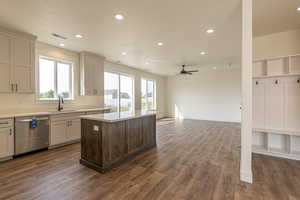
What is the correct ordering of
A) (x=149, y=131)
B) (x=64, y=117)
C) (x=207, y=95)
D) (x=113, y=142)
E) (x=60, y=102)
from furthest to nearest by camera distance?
(x=207, y=95) → (x=60, y=102) → (x=64, y=117) → (x=149, y=131) → (x=113, y=142)

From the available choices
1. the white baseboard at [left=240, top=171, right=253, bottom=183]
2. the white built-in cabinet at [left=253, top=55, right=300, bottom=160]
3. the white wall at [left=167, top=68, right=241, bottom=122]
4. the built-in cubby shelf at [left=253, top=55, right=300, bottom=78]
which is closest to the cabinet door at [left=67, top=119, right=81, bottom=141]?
the white baseboard at [left=240, top=171, right=253, bottom=183]

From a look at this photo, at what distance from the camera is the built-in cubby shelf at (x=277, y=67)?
3.15 meters

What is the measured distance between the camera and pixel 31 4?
2432 millimetres

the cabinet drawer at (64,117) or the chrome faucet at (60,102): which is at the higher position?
the chrome faucet at (60,102)

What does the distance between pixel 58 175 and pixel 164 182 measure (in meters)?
1.84

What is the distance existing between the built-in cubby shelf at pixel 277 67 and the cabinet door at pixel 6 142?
565cm

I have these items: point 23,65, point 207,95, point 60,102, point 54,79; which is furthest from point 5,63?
point 207,95

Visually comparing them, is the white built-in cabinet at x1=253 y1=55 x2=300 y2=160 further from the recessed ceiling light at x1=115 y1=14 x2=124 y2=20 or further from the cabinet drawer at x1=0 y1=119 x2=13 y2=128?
the cabinet drawer at x1=0 y1=119 x2=13 y2=128

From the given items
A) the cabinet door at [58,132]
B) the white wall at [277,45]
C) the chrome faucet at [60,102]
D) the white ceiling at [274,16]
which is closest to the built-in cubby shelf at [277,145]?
the white wall at [277,45]

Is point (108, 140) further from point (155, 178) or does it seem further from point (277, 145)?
point (277, 145)

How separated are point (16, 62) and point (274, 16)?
5601 millimetres

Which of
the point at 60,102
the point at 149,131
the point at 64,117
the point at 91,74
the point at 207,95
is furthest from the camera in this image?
the point at 207,95

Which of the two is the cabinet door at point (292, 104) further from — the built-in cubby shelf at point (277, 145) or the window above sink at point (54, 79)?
the window above sink at point (54, 79)

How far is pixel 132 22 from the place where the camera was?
300 cm
